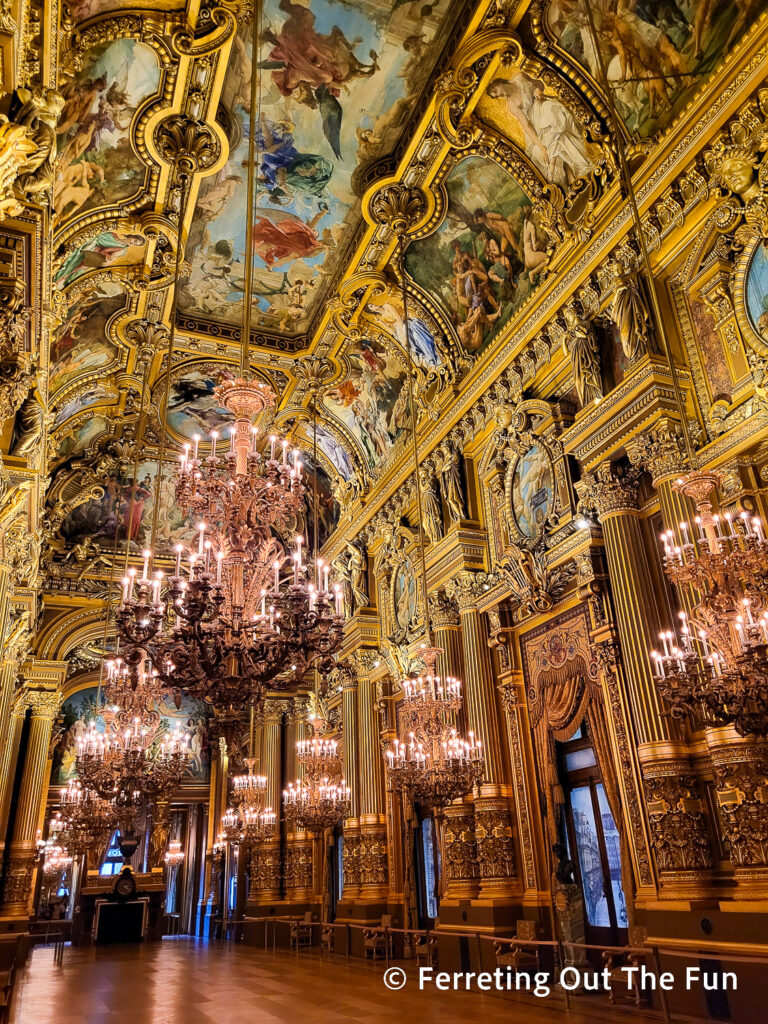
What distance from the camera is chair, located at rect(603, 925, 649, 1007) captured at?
7531 millimetres

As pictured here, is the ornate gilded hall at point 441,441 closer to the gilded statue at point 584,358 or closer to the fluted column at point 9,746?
the gilded statue at point 584,358

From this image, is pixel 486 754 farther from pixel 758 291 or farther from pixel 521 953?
pixel 758 291

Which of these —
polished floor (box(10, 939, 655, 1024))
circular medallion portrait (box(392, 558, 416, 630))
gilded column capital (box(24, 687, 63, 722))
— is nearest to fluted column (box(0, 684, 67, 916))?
gilded column capital (box(24, 687, 63, 722))

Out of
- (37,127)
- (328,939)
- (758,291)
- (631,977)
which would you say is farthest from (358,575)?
(37,127)

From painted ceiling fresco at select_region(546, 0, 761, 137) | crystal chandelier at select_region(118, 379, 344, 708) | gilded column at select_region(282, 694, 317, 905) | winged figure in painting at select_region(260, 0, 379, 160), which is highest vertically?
winged figure in painting at select_region(260, 0, 379, 160)

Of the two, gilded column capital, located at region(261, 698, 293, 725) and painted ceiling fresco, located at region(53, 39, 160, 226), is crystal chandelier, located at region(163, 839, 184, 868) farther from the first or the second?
painted ceiling fresco, located at region(53, 39, 160, 226)

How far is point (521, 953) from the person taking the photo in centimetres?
952

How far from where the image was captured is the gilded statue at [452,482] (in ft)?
42.4

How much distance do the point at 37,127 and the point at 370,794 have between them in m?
13.3

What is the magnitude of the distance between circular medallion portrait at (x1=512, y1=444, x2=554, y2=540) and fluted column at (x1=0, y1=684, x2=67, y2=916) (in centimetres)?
1448

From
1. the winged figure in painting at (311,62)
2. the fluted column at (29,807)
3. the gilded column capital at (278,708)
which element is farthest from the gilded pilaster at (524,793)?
the fluted column at (29,807)

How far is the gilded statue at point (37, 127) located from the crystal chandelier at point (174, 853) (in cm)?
2898

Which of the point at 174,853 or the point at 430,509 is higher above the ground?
the point at 430,509

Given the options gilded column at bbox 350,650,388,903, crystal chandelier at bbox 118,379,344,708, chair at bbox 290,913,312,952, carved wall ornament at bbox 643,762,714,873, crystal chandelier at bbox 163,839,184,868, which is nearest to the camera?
crystal chandelier at bbox 118,379,344,708
